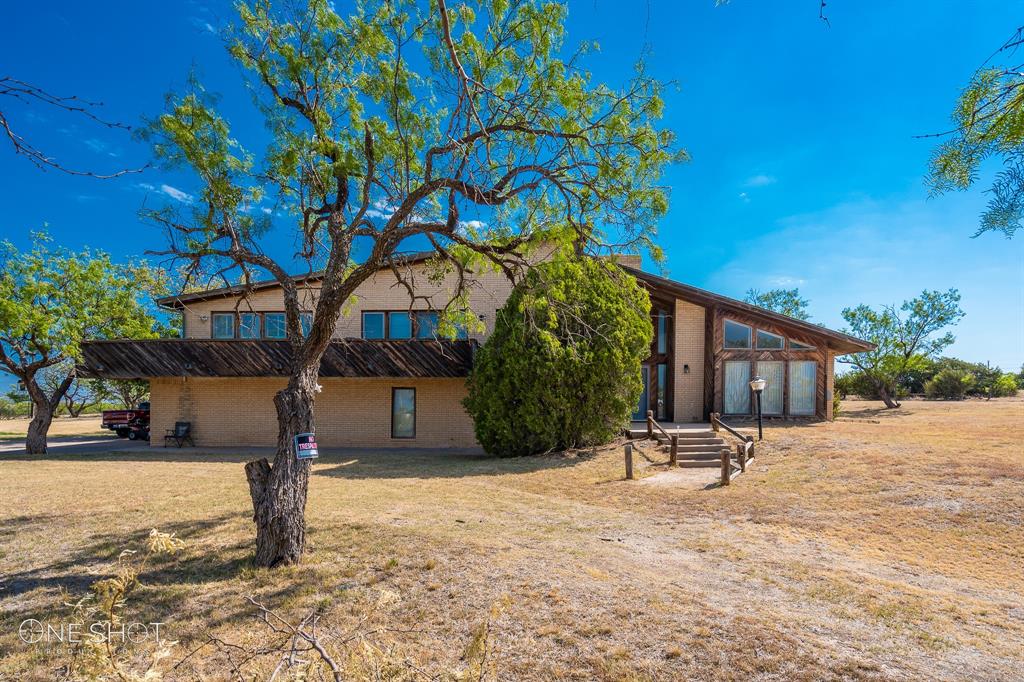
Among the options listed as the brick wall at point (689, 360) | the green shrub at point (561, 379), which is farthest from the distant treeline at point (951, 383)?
the green shrub at point (561, 379)

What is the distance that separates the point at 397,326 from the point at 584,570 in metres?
14.4

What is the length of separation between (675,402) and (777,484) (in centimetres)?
823

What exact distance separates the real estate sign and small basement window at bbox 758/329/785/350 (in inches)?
676

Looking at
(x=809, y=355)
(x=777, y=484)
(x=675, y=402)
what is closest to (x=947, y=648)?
(x=777, y=484)

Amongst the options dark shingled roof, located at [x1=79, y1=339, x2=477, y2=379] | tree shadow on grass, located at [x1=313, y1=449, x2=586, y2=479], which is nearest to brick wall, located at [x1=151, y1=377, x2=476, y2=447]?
dark shingled roof, located at [x1=79, y1=339, x2=477, y2=379]

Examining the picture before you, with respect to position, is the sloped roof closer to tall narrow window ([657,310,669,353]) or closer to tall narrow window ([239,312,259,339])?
tall narrow window ([657,310,669,353])

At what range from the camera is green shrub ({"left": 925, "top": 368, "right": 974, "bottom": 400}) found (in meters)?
37.4

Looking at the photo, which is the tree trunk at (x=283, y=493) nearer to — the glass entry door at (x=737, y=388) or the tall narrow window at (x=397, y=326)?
the tall narrow window at (x=397, y=326)

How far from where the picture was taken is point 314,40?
22.3 feet

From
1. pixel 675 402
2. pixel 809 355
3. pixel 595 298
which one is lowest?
pixel 675 402

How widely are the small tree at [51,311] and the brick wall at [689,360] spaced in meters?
17.7

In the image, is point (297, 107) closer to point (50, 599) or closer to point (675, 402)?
point (50, 599)

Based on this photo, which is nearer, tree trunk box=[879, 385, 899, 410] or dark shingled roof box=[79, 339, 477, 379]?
dark shingled roof box=[79, 339, 477, 379]

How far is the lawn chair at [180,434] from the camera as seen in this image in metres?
17.8
